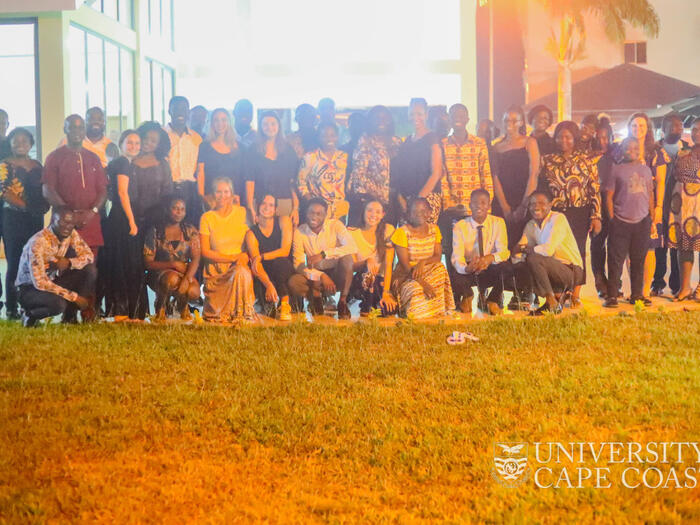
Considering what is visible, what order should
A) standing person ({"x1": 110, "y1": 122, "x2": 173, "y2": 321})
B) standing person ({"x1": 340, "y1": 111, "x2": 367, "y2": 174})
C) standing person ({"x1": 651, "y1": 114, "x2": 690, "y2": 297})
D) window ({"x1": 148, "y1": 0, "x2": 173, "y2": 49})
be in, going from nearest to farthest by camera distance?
1. standing person ({"x1": 110, "y1": 122, "x2": 173, "y2": 321})
2. standing person ({"x1": 340, "y1": 111, "x2": 367, "y2": 174})
3. standing person ({"x1": 651, "y1": 114, "x2": 690, "y2": 297})
4. window ({"x1": 148, "y1": 0, "x2": 173, "y2": 49})

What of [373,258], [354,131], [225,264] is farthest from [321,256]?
[354,131]

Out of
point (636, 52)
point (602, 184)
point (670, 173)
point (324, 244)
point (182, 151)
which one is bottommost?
point (324, 244)

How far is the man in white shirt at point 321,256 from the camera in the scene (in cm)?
833

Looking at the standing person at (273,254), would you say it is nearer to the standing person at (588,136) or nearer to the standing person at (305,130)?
the standing person at (305,130)

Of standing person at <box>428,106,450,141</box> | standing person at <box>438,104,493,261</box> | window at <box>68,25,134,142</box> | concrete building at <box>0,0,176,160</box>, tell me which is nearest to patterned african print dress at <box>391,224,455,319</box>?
standing person at <box>438,104,493,261</box>

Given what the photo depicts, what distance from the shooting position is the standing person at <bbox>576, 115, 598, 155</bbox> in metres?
8.73

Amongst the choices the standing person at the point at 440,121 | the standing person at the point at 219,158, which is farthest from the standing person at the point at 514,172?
the standing person at the point at 219,158

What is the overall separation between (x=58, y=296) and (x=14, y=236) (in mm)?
1005

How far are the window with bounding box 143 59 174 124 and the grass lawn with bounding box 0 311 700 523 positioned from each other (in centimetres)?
1270

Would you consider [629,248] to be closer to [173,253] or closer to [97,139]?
[173,253]

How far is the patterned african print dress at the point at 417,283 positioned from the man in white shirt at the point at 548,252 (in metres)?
0.84

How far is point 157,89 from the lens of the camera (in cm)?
1998

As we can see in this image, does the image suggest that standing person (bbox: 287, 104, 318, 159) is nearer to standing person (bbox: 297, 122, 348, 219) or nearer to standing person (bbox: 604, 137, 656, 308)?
standing person (bbox: 297, 122, 348, 219)

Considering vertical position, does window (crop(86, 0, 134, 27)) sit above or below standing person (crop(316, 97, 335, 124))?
above
